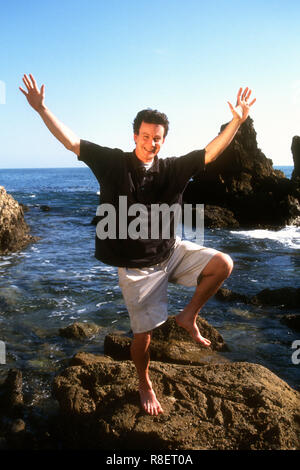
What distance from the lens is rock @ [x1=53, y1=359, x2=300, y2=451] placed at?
341cm

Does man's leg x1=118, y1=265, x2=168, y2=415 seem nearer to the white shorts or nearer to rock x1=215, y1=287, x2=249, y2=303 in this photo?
the white shorts

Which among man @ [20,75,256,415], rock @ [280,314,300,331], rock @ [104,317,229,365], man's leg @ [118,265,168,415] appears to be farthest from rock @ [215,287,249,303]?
man's leg @ [118,265,168,415]

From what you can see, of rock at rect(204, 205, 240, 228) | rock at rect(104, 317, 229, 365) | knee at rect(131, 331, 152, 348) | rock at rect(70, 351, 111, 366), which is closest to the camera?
knee at rect(131, 331, 152, 348)

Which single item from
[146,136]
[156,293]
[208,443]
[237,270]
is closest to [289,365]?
[208,443]

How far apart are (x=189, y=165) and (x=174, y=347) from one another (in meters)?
3.11

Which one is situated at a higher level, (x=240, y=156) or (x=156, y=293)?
(x=240, y=156)

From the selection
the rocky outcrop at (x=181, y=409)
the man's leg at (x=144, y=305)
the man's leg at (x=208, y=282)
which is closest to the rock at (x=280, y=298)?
the rocky outcrop at (x=181, y=409)

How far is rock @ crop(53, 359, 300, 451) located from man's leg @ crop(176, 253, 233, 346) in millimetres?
642

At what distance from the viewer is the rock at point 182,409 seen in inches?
134

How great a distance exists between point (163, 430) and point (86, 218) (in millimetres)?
22468

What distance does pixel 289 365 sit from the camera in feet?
18.9

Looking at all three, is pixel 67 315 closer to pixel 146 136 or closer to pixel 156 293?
pixel 156 293

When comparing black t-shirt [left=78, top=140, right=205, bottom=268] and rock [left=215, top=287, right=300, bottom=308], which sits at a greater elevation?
black t-shirt [left=78, top=140, right=205, bottom=268]

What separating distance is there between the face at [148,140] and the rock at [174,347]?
311 cm
